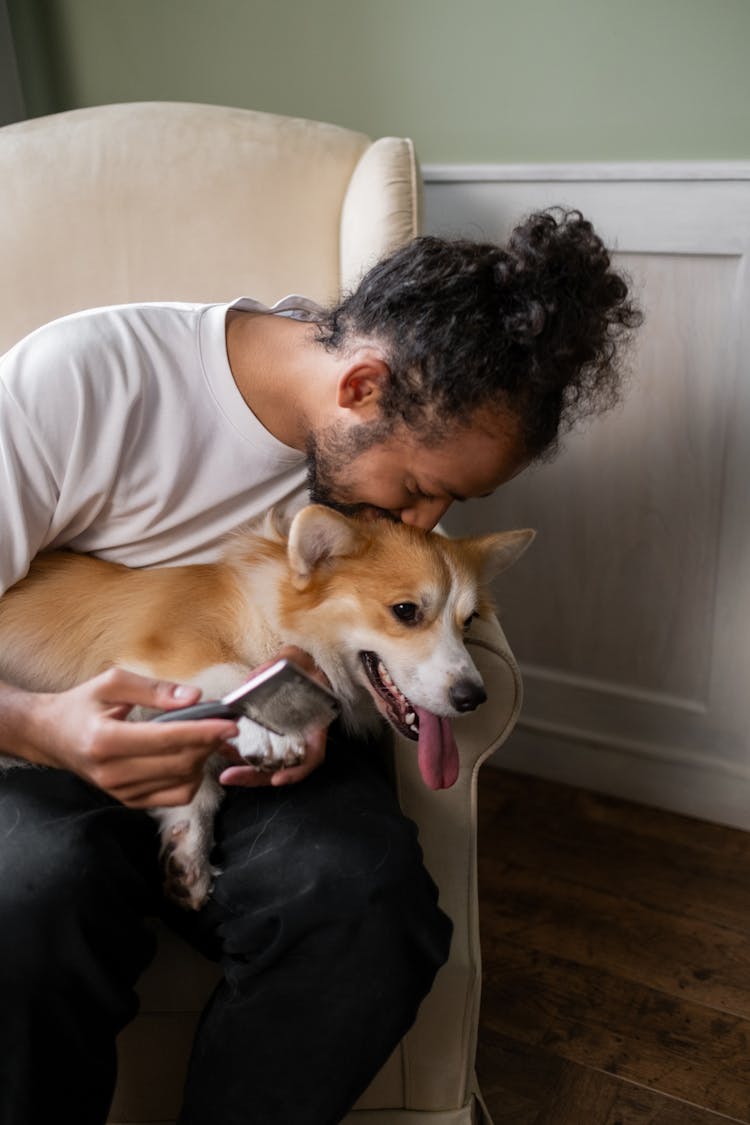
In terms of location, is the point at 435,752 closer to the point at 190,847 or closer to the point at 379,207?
the point at 190,847

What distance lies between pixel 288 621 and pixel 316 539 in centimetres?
12

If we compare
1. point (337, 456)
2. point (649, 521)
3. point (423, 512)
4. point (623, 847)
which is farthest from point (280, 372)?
point (623, 847)

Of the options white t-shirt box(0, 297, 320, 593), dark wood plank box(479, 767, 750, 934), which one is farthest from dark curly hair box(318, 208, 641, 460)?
dark wood plank box(479, 767, 750, 934)

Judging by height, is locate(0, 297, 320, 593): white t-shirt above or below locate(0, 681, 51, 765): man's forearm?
above

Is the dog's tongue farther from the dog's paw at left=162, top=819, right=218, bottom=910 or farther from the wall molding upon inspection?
the wall molding

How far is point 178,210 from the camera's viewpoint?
1.77m

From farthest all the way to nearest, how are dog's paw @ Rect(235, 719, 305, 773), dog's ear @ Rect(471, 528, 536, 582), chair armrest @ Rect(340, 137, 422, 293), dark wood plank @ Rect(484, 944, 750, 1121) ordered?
chair armrest @ Rect(340, 137, 422, 293) < dark wood plank @ Rect(484, 944, 750, 1121) < dog's ear @ Rect(471, 528, 536, 582) < dog's paw @ Rect(235, 719, 305, 773)

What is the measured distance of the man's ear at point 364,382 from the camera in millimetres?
1232

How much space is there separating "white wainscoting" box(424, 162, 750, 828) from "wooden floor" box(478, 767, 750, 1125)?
0.43ft

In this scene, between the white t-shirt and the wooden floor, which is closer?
the white t-shirt

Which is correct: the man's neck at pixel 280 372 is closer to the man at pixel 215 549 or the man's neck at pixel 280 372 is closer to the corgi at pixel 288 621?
the man at pixel 215 549

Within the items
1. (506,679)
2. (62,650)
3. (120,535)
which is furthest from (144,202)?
(506,679)

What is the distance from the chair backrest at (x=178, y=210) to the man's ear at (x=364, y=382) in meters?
0.52

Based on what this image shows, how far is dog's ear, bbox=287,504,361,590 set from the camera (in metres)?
1.24
